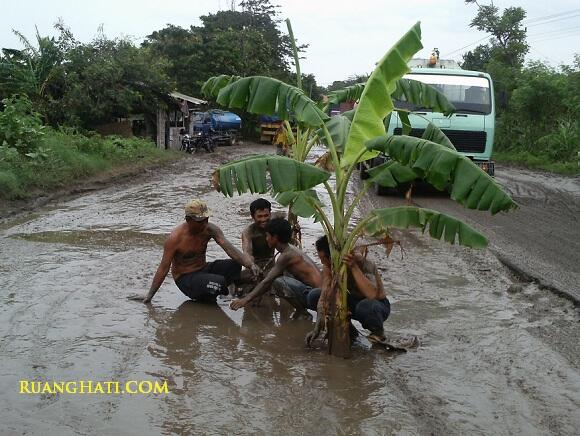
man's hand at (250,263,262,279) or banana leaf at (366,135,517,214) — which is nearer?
banana leaf at (366,135,517,214)

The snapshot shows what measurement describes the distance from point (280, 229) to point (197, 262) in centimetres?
131

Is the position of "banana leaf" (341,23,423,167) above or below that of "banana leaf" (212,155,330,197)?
above

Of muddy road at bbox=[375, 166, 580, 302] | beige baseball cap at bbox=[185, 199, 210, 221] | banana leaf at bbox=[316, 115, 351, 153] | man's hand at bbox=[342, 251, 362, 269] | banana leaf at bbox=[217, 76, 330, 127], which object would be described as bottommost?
muddy road at bbox=[375, 166, 580, 302]

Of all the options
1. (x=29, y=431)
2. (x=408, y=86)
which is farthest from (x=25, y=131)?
(x=29, y=431)

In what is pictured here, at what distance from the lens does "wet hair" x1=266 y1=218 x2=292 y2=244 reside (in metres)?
5.87

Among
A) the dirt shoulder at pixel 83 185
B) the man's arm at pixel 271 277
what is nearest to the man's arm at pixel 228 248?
the man's arm at pixel 271 277

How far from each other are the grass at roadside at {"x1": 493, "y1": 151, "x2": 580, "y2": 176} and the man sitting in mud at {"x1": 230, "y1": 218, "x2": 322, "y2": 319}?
55.3 feet

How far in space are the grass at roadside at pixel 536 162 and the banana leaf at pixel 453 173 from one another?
58.9 ft

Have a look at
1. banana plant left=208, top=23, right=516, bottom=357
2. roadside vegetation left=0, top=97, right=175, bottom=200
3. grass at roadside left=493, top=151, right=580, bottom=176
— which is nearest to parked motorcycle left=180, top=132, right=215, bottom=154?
roadside vegetation left=0, top=97, right=175, bottom=200

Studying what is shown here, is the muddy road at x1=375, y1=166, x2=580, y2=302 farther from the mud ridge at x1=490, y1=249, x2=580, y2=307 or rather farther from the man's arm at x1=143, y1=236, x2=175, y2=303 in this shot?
the man's arm at x1=143, y1=236, x2=175, y2=303

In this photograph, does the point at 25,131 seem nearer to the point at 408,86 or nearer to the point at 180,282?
the point at 180,282

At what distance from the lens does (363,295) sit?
5434 mm

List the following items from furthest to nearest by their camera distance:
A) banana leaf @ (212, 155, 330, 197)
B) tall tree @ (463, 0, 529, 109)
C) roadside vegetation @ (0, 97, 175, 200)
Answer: tall tree @ (463, 0, 529, 109) < roadside vegetation @ (0, 97, 175, 200) < banana leaf @ (212, 155, 330, 197)

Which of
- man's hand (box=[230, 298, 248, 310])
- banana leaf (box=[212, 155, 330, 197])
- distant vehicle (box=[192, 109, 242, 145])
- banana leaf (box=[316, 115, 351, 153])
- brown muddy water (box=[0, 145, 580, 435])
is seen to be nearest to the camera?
brown muddy water (box=[0, 145, 580, 435])
